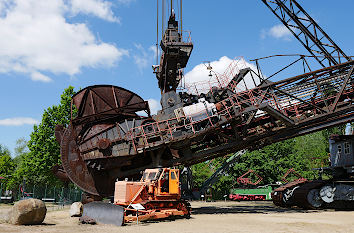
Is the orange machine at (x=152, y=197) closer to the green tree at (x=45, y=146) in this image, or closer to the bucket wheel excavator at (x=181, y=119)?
the bucket wheel excavator at (x=181, y=119)

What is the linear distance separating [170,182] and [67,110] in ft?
77.1

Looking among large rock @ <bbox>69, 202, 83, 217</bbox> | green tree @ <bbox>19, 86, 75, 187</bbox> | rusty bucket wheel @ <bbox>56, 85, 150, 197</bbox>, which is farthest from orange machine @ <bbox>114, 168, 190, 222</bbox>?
green tree @ <bbox>19, 86, 75, 187</bbox>

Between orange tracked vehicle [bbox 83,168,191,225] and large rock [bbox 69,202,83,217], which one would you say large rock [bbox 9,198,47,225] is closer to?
orange tracked vehicle [bbox 83,168,191,225]

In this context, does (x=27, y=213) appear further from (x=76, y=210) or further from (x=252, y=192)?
(x=252, y=192)

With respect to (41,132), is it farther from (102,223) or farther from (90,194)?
(102,223)

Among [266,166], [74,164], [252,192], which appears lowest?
[252,192]

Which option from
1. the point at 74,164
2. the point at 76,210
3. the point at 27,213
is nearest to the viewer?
the point at 27,213

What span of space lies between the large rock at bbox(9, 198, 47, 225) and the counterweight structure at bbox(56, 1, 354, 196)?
248 inches

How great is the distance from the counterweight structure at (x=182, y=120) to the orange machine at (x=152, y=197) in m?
3.21

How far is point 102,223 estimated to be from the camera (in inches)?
464

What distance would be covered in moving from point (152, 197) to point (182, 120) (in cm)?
534

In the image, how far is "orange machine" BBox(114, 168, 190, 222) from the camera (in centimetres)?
1252

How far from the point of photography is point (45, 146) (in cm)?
3192

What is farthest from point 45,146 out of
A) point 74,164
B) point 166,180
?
point 166,180
